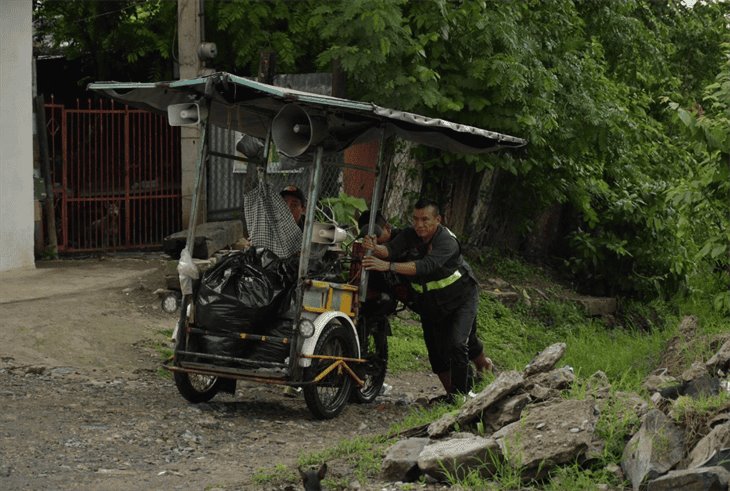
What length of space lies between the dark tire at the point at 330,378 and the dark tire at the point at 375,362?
0.50 metres

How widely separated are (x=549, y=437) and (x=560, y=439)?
8 centimetres

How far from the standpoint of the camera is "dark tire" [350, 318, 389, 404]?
31.0 feet

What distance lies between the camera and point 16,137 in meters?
13.1

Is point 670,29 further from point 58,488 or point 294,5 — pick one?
point 58,488

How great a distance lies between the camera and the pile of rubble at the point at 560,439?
5.72 m

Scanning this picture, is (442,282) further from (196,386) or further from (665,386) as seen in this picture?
(665,386)

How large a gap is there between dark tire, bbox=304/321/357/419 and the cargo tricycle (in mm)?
10

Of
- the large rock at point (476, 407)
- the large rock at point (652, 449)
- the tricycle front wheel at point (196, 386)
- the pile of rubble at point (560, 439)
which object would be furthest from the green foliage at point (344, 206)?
the large rock at point (652, 449)

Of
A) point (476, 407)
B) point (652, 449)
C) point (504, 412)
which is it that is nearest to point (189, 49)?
point (476, 407)

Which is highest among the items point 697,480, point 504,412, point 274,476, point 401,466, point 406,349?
point 697,480

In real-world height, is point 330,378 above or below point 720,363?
below

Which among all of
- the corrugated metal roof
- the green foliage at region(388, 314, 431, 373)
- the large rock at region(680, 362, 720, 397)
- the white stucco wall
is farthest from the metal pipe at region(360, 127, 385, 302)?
the white stucco wall

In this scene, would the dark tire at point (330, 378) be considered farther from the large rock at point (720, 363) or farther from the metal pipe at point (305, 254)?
the large rock at point (720, 363)

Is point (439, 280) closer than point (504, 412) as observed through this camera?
No
